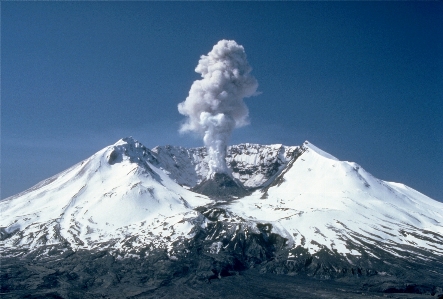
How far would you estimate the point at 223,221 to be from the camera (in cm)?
15062

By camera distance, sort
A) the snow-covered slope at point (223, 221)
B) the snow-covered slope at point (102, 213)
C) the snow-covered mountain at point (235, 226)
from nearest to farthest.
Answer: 1. the snow-covered mountain at point (235, 226)
2. the snow-covered slope at point (223, 221)
3. the snow-covered slope at point (102, 213)

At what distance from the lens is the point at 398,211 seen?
179 m

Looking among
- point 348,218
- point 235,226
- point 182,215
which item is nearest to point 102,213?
point 182,215

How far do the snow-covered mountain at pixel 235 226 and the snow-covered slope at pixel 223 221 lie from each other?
1.30 feet

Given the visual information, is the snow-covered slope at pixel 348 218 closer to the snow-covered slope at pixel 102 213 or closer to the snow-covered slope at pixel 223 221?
the snow-covered slope at pixel 223 221

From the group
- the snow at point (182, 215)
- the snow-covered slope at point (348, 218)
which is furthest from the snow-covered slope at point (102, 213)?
the snow-covered slope at point (348, 218)

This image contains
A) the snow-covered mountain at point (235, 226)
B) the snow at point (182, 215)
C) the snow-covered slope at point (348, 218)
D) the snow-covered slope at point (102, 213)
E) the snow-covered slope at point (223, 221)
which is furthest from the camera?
the snow-covered slope at point (102, 213)

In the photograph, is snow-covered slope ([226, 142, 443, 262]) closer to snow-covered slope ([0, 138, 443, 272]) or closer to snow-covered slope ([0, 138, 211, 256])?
snow-covered slope ([0, 138, 443, 272])

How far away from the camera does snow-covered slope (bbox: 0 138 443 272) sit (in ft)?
446

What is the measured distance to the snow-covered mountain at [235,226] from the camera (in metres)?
129

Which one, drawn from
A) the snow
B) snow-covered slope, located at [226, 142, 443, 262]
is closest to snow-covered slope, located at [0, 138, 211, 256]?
the snow

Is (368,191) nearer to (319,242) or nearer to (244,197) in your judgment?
(244,197)

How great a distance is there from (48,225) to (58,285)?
54.1 m

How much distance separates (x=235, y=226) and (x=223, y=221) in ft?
21.6
